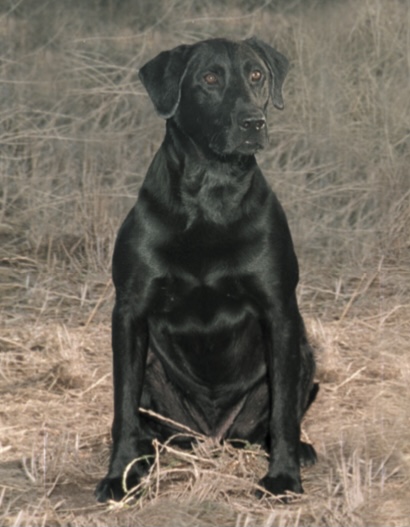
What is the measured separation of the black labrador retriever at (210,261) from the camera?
398 cm

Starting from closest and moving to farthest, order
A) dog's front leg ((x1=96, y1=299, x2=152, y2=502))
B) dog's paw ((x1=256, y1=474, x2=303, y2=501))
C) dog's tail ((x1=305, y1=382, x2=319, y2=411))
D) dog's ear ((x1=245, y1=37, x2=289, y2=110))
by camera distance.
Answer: dog's paw ((x1=256, y1=474, x2=303, y2=501)), dog's front leg ((x1=96, y1=299, x2=152, y2=502)), dog's ear ((x1=245, y1=37, x2=289, y2=110)), dog's tail ((x1=305, y1=382, x2=319, y2=411))

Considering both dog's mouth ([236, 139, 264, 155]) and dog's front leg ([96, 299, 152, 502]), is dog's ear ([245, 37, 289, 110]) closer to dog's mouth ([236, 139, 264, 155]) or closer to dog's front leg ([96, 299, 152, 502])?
dog's mouth ([236, 139, 264, 155])

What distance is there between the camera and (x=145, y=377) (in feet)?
14.2

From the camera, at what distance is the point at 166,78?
163 inches

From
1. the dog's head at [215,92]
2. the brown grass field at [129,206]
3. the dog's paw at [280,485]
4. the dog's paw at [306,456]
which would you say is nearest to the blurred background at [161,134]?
the brown grass field at [129,206]

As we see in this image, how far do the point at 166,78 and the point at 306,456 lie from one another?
137cm

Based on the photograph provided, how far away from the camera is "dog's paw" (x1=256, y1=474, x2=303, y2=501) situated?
3895 mm

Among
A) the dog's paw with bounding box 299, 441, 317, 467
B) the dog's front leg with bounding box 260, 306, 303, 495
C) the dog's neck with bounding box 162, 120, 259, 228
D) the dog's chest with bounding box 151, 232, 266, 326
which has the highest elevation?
the dog's neck with bounding box 162, 120, 259, 228

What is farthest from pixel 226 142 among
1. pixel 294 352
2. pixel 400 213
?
pixel 400 213

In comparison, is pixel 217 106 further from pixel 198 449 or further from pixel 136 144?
pixel 136 144

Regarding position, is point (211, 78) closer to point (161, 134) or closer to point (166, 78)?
point (166, 78)

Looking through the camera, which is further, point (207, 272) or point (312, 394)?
point (312, 394)

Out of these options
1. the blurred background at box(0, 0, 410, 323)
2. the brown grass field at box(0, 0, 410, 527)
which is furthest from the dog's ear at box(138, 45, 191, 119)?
the blurred background at box(0, 0, 410, 323)

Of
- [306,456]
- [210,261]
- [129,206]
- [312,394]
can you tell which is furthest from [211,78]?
[129,206]
